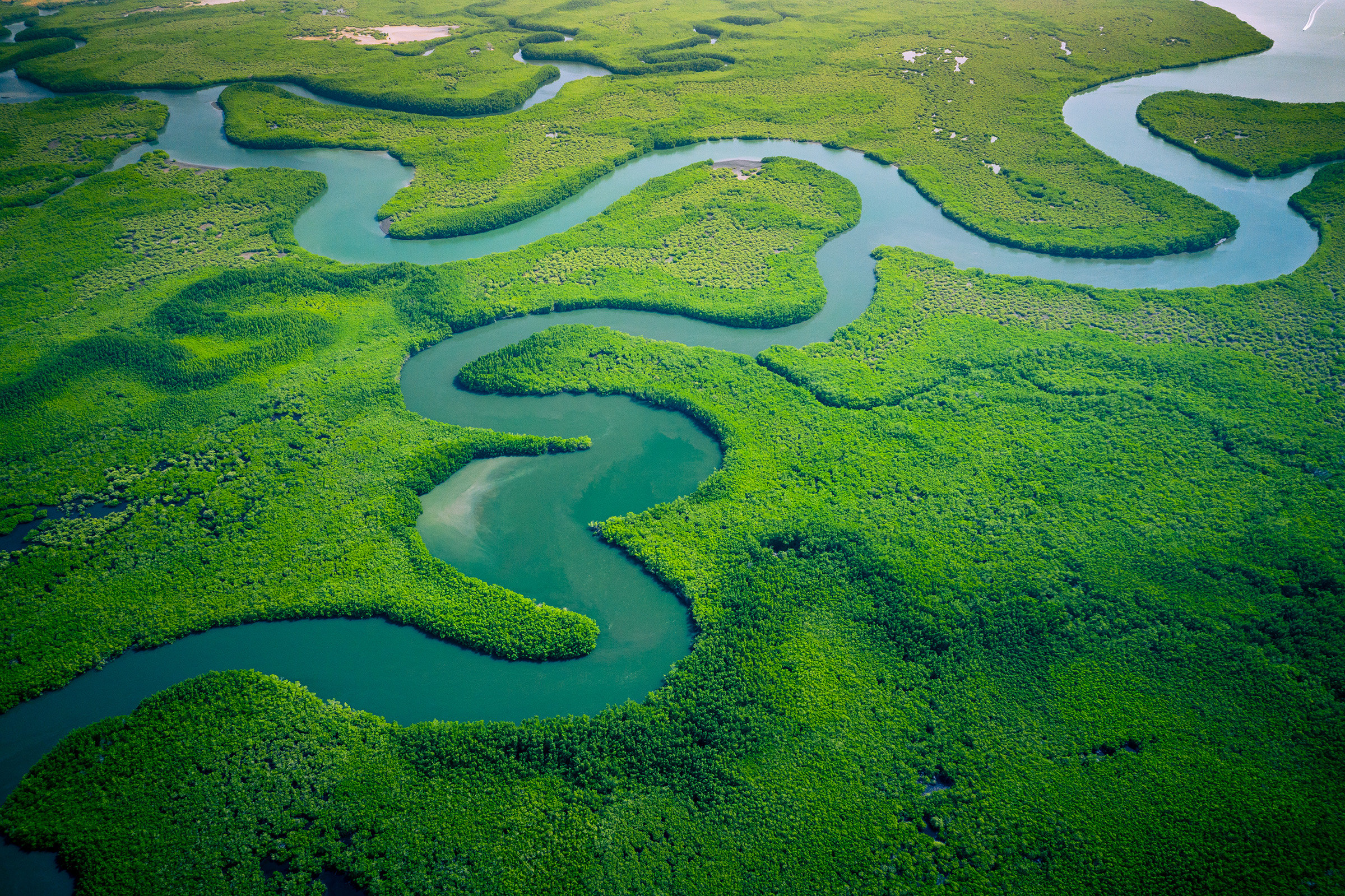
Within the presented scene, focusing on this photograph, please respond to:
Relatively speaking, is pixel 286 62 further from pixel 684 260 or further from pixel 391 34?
pixel 684 260

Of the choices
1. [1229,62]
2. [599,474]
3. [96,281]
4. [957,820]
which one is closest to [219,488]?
[599,474]

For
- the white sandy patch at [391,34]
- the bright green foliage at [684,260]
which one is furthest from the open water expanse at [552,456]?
the white sandy patch at [391,34]

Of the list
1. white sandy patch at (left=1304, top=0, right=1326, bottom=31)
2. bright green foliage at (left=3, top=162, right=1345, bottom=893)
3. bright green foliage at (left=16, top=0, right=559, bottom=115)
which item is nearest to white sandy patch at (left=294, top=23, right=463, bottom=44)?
bright green foliage at (left=16, top=0, right=559, bottom=115)

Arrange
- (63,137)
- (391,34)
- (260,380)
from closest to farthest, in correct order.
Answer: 1. (260,380)
2. (63,137)
3. (391,34)

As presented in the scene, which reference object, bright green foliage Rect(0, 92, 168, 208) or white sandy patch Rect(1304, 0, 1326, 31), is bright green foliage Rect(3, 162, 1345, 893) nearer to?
bright green foliage Rect(0, 92, 168, 208)

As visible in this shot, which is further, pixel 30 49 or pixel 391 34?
pixel 391 34

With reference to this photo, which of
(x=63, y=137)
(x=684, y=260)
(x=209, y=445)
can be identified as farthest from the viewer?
(x=63, y=137)

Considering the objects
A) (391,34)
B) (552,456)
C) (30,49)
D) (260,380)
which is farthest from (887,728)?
(30,49)
